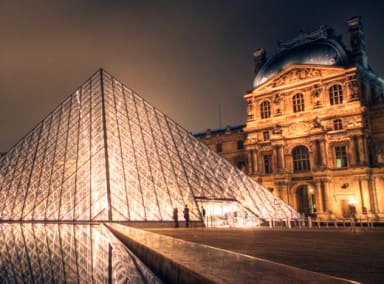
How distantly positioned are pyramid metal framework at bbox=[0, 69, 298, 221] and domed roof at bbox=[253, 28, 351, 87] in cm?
1836

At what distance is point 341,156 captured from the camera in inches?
1259

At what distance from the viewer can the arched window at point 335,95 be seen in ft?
107

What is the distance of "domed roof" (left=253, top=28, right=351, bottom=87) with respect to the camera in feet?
113

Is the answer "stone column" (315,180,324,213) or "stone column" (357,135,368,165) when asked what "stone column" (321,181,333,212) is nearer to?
"stone column" (315,180,324,213)

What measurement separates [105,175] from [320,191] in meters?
22.1

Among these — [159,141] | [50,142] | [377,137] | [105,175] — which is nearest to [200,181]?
[159,141]

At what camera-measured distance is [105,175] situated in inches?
604

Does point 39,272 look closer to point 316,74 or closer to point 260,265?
point 260,265

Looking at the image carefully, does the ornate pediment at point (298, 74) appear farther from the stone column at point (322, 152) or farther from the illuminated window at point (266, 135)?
the stone column at point (322, 152)

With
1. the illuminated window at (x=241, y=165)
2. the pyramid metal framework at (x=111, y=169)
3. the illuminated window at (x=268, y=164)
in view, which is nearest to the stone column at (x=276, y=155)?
the illuminated window at (x=268, y=164)

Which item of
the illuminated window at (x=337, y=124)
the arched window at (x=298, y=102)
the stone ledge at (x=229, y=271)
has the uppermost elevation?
the arched window at (x=298, y=102)

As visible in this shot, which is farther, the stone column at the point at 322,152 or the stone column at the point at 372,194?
the stone column at the point at 322,152

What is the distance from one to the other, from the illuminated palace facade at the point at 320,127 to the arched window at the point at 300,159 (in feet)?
0.29

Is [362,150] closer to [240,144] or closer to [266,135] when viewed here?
[266,135]
